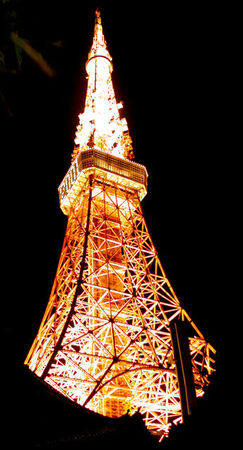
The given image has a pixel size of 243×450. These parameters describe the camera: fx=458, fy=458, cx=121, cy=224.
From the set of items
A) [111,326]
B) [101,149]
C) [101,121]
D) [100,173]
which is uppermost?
[101,121]

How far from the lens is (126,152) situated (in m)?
26.3

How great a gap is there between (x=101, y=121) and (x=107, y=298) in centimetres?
1117

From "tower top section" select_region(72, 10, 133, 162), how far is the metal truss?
253 centimetres

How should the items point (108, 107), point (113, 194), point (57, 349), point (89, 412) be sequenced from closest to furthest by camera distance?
point (89, 412) < point (57, 349) < point (113, 194) < point (108, 107)

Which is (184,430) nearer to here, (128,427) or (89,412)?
(128,427)

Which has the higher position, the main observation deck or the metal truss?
the main observation deck

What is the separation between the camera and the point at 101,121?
27.0 meters

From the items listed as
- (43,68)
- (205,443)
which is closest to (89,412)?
(205,443)

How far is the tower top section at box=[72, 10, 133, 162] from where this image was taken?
26.1m

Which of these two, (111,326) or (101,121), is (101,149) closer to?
(101,121)

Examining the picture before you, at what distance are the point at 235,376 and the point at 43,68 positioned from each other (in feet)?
20.5

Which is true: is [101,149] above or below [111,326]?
above

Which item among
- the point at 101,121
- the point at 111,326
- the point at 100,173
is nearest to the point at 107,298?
the point at 111,326

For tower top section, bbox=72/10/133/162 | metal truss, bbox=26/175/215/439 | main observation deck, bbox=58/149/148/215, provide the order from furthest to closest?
tower top section, bbox=72/10/133/162
main observation deck, bbox=58/149/148/215
metal truss, bbox=26/175/215/439
